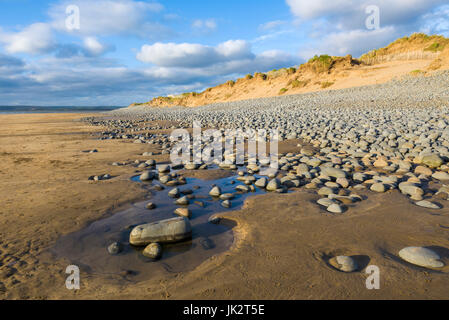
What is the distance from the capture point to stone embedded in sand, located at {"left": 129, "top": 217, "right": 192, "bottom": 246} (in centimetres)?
236

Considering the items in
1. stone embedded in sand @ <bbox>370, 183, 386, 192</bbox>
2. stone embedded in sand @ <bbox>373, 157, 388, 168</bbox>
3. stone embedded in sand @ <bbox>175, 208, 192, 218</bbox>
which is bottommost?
stone embedded in sand @ <bbox>175, 208, 192, 218</bbox>

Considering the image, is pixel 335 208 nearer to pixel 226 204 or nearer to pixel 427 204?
pixel 427 204

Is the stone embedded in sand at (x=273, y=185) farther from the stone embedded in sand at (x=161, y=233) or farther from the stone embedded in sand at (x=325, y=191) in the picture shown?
the stone embedded in sand at (x=161, y=233)

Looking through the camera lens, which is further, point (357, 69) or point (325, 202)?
point (357, 69)

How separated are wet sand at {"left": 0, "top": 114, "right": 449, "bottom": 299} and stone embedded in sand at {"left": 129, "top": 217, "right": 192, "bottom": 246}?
17.8 inches

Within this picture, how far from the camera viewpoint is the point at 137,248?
2338mm

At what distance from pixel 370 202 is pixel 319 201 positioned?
64 centimetres

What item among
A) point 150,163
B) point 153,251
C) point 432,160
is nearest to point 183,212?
point 153,251

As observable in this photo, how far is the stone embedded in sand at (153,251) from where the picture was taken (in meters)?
2.17

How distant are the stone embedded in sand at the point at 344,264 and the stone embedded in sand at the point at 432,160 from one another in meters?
3.55

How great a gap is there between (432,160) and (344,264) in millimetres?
3688

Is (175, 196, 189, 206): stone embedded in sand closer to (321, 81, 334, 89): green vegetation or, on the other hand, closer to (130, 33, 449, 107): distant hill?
(130, 33, 449, 107): distant hill

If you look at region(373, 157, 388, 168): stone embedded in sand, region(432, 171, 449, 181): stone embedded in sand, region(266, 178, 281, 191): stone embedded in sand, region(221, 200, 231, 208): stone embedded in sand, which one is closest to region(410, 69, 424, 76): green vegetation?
region(373, 157, 388, 168): stone embedded in sand
